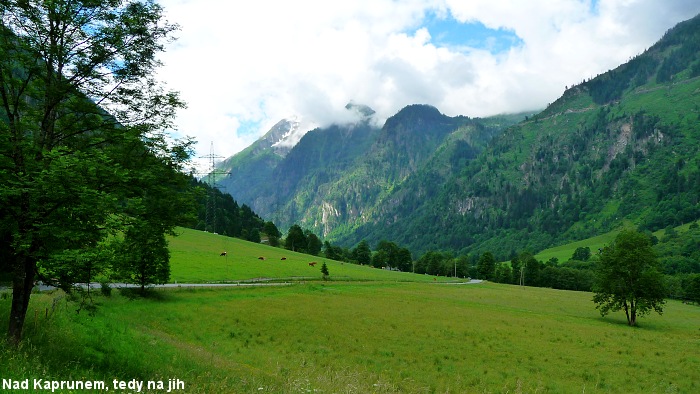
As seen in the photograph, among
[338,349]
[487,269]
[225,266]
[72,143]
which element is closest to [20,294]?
[72,143]

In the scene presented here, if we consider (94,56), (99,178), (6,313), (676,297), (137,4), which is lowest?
(676,297)

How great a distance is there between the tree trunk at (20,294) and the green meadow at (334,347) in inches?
25.6

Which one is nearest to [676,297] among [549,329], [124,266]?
[549,329]

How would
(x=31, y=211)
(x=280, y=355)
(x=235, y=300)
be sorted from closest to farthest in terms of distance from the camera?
(x=31, y=211) → (x=280, y=355) → (x=235, y=300)

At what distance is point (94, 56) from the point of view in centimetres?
1627

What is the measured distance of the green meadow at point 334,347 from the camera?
16.3 metres

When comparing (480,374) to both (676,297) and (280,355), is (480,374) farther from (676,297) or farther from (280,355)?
(676,297)

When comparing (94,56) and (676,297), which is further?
(676,297)

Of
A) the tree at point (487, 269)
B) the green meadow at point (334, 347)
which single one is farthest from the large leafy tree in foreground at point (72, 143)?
the tree at point (487, 269)

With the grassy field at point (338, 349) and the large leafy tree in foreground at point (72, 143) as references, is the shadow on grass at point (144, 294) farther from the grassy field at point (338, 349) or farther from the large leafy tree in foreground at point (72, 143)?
the large leafy tree in foreground at point (72, 143)

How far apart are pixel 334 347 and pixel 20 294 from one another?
23.2 metres

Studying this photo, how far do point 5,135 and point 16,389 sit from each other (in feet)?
28.2

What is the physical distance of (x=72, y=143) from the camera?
Answer: 1658 cm

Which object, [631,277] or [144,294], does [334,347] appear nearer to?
[144,294]
